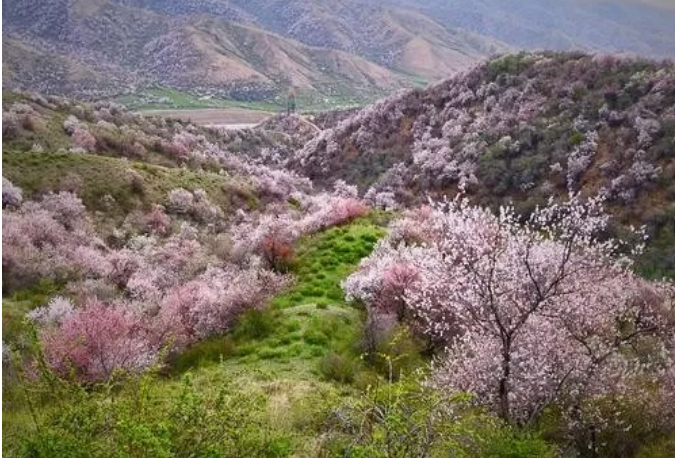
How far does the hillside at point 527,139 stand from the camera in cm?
4753

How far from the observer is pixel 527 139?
183 ft

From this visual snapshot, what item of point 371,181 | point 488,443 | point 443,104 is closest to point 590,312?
point 488,443

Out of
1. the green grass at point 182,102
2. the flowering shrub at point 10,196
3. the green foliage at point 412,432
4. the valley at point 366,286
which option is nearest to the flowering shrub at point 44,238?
the valley at point 366,286

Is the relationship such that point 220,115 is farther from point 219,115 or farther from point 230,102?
point 230,102

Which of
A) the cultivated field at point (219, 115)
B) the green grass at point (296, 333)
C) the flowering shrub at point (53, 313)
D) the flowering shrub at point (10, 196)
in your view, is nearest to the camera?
the green grass at point (296, 333)

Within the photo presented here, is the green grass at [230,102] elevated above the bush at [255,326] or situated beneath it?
situated beneath

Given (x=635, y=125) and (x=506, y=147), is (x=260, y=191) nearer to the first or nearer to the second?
(x=506, y=147)

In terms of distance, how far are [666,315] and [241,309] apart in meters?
15.7

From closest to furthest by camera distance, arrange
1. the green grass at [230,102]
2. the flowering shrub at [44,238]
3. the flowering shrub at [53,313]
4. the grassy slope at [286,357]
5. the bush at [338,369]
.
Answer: the grassy slope at [286,357], the bush at [338,369], the flowering shrub at [53,313], the flowering shrub at [44,238], the green grass at [230,102]

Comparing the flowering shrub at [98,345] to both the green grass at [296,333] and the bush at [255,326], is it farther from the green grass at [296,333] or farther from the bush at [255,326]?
the bush at [255,326]

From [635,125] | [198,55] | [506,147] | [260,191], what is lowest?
[198,55]

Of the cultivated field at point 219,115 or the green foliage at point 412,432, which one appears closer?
the green foliage at point 412,432

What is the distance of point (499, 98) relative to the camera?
211 feet

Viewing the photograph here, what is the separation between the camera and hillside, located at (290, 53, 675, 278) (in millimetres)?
47531
